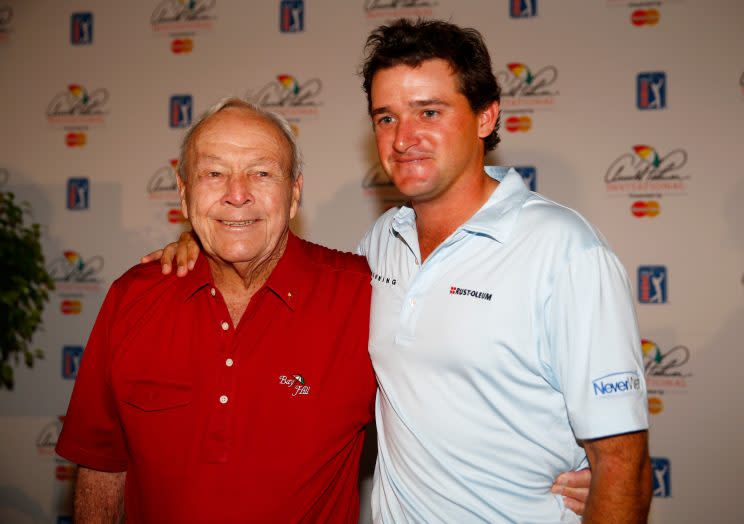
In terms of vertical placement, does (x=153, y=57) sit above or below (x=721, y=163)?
above

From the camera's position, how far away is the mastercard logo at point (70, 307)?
3416mm

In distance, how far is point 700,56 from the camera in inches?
112

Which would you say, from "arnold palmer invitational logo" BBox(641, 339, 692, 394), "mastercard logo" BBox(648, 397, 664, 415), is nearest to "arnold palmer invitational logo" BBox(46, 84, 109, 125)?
"arnold palmer invitational logo" BBox(641, 339, 692, 394)

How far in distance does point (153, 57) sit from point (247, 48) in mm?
605

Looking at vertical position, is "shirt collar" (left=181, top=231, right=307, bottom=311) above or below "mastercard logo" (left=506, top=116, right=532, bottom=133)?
below

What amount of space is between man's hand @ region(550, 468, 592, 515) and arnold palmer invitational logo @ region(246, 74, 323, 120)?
2.42 metres

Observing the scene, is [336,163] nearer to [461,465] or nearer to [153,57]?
[153,57]

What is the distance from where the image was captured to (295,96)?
10.4 ft

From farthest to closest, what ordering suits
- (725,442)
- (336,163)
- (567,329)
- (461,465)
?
(336,163) < (725,442) < (461,465) < (567,329)

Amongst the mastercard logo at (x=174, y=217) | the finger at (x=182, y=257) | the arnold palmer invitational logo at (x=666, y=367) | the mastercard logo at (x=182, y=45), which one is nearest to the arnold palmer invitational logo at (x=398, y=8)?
the mastercard logo at (x=182, y=45)

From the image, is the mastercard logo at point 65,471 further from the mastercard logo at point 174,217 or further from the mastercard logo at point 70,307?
the mastercard logo at point 174,217

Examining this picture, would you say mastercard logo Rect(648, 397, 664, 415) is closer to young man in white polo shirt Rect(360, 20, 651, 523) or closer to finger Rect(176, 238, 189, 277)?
young man in white polo shirt Rect(360, 20, 651, 523)

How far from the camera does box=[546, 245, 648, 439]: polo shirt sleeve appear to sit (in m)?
1.17

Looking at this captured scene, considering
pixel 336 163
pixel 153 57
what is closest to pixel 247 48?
pixel 153 57
